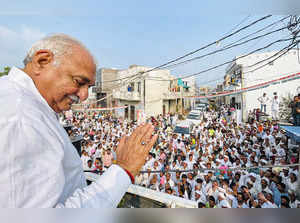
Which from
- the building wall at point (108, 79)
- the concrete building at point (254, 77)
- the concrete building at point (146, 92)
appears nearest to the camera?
the building wall at point (108, 79)

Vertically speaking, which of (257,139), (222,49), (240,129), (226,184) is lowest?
(226,184)

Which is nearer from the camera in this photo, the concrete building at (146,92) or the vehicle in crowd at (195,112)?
the concrete building at (146,92)

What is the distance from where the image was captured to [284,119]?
1.83m

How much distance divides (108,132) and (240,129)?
1.68 m

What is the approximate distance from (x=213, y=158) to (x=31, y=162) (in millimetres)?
2291

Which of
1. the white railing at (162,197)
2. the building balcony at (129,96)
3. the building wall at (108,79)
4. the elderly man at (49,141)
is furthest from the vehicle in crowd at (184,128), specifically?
the elderly man at (49,141)

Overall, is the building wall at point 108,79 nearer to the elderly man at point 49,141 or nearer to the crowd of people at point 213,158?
the crowd of people at point 213,158

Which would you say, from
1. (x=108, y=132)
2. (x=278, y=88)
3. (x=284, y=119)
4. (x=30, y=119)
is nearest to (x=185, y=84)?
(x=108, y=132)

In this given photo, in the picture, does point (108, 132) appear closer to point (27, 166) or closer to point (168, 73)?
point (168, 73)

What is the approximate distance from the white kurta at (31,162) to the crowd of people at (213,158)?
117 centimetres

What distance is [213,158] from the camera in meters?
2.21

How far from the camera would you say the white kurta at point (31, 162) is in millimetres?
225

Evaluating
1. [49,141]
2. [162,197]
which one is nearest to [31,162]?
[49,141]

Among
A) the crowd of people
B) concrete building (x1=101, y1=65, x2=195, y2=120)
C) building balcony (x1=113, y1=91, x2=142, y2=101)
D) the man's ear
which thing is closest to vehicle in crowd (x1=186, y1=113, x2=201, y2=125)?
the crowd of people
